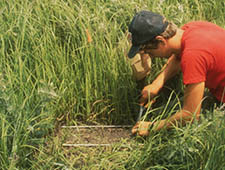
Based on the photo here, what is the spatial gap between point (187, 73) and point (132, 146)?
68 centimetres

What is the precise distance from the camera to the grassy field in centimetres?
197

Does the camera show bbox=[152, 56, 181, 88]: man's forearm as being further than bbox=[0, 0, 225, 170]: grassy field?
Yes

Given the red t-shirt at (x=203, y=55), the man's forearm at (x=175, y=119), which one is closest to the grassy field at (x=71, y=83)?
the man's forearm at (x=175, y=119)

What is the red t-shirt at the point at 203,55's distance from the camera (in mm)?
1853

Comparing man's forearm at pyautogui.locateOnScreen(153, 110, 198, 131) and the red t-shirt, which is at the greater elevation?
the red t-shirt

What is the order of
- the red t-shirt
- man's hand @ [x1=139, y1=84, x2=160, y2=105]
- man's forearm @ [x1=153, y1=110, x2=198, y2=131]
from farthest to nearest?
man's hand @ [x1=139, y1=84, x2=160, y2=105] < man's forearm @ [x1=153, y1=110, x2=198, y2=131] < the red t-shirt

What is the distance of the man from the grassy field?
0.15 m

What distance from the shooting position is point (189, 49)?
6.13 ft

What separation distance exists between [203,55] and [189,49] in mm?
85

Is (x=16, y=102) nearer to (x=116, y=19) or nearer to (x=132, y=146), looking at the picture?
(x=132, y=146)

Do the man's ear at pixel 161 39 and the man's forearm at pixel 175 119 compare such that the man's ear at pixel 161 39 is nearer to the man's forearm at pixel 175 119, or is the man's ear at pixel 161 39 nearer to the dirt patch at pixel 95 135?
the man's forearm at pixel 175 119

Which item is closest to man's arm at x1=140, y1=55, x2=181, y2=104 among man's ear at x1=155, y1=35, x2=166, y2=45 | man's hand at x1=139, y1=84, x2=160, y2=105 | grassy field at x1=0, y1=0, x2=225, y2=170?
man's hand at x1=139, y1=84, x2=160, y2=105

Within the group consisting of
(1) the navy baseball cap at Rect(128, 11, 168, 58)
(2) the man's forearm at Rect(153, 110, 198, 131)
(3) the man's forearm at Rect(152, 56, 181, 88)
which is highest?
(1) the navy baseball cap at Rect(128, 11, 168, 58)

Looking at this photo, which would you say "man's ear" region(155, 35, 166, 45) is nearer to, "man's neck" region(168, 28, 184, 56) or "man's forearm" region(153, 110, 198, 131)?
"man's neck" region(168, 28, 184, 56)
